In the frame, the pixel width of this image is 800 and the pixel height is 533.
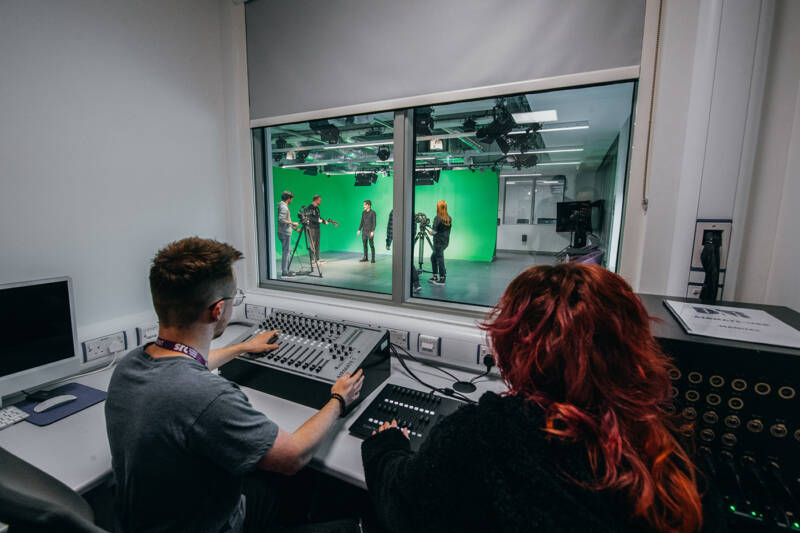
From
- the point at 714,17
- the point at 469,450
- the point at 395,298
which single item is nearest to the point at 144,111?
the point at 395,298

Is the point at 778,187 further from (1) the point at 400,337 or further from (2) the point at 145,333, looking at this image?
(2) the point at 145,333

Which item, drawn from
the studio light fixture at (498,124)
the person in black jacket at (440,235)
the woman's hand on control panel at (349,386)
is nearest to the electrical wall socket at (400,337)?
the woman's hand on control panel at (349,386)

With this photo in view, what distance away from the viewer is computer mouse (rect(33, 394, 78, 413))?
123 cm

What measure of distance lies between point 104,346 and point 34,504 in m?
1.34

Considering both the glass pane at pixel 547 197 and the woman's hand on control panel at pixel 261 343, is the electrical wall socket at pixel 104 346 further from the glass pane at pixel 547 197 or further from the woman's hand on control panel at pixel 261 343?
the glass pane at pixel 547 197

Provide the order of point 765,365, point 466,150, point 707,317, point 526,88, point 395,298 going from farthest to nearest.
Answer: point 466,150 < point 395,298 < point 526,88 < point 707,317 < point 765,365

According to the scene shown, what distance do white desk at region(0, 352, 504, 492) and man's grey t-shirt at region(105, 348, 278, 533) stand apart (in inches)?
8.4

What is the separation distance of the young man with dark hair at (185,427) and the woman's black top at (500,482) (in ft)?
1.19

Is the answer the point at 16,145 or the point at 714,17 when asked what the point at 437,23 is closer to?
the point at 714,17

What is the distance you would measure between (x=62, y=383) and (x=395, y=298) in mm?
1517

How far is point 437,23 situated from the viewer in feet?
5.53

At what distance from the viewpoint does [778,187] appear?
3.92ft

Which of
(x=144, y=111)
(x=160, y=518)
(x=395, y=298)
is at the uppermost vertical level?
(x=144, y=111)

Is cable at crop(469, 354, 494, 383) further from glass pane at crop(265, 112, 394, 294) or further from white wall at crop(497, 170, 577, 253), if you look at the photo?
white wall at crop(497, 170, 577, 253)
